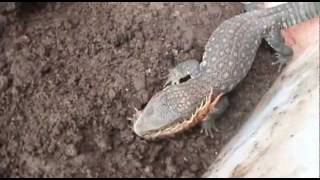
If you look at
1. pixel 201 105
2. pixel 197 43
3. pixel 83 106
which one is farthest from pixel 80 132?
pixel 197 43

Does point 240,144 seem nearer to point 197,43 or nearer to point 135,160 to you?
point 135,160

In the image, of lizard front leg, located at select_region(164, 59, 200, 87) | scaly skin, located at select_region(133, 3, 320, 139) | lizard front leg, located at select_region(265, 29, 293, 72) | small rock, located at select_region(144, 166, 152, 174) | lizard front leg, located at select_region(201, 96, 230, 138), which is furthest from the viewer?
lizard front leg, located at select_region(265, 29, 293, 72)

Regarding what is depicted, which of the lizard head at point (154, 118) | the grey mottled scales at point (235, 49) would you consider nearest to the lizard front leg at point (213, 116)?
the grey mottled scales at point (235, 49)

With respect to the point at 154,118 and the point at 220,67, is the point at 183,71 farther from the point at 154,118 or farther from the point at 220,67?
the point at 154,118

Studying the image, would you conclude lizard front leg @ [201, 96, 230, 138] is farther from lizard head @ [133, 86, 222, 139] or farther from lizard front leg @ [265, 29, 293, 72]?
lizard front leg @ [265, 29, 293, 72]

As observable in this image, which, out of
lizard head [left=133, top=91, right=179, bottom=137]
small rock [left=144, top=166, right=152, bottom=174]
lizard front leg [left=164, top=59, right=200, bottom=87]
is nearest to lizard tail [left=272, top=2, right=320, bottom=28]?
lizard front leg [left=164, top=59, right=200, bottom=87]

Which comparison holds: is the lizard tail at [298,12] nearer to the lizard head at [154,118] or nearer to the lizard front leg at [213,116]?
the lizard front leg at [213,116]

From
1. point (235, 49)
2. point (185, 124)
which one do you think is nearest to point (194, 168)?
point (185, 124)
